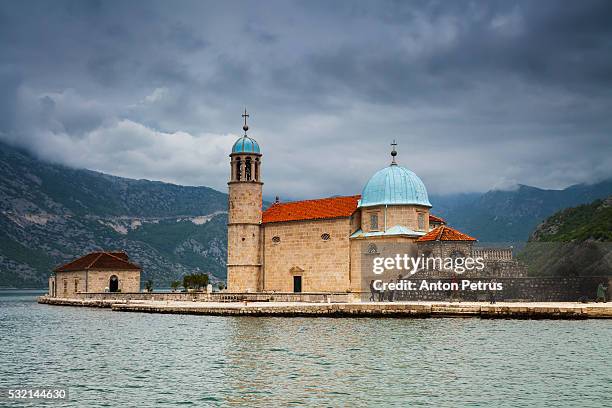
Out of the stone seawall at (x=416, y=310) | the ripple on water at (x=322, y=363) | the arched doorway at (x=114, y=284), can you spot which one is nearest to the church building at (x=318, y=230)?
the stone seawall at (x=416, y=310)

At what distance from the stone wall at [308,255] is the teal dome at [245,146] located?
20.0 ft

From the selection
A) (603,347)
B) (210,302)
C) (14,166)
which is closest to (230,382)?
(603,347)

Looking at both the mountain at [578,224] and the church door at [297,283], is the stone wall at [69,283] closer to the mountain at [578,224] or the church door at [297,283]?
the church door at [297,283]

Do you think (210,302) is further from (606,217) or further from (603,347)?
(606,217)

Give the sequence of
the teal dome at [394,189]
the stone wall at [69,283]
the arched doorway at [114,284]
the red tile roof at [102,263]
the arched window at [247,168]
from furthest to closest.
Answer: the stone wall at [69,283]
the arched doorway at [114,284]
the red tile roof at [102,263]
the arched window at [247,168]
the teal dome at [394,189]

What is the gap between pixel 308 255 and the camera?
56.7 meters

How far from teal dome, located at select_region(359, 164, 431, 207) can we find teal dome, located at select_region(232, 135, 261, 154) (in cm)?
1006

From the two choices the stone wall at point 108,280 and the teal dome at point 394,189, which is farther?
the stone wall at point 108,280

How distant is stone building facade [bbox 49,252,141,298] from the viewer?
65.3 meters

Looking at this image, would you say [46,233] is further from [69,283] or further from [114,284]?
[114,284]

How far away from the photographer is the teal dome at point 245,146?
59938 mm

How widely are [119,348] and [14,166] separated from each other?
168m

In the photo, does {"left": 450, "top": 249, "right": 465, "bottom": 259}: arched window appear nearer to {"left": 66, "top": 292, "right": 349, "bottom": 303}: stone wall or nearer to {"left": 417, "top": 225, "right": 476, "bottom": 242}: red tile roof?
{"left": 417, "top": 225, "right": 476, "bottom": 242}: red tile roof

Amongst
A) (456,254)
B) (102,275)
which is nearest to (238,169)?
(102,275)
